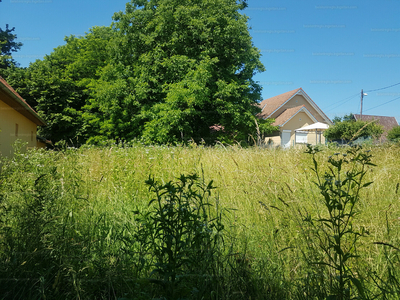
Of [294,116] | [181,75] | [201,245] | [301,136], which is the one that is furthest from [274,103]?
[201,245]

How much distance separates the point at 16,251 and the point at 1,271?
0.19 metres

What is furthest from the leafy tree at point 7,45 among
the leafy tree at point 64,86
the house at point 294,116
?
the house at point 294,116

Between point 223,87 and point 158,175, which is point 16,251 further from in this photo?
point 223,87

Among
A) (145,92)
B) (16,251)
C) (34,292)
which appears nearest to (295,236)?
(34,292)

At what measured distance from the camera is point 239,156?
15.3ft

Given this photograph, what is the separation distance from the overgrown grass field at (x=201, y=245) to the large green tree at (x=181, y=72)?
42.9 ft

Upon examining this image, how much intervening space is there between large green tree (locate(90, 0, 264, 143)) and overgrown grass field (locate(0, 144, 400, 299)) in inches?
515

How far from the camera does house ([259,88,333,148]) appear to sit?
26047 millimetres

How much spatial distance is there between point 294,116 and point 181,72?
14.6 metres

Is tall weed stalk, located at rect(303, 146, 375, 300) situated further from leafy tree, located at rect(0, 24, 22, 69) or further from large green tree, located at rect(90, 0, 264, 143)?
leafy tree, located at rect(0, 24, 22, 69)

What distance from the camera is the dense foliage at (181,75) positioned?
16.5 m

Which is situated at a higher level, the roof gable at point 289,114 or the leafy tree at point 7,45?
the leafy tree at point 7,45

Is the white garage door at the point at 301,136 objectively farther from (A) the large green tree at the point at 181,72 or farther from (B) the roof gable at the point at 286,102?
(A) the large green tree at the point at 181,72

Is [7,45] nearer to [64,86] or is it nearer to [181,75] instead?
[64,86]
